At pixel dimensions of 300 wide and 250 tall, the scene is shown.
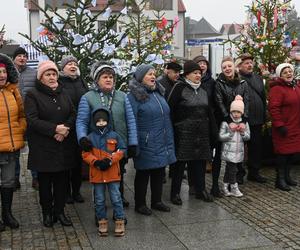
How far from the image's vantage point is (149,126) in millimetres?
5609

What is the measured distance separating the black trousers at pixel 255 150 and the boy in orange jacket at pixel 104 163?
9.42ft

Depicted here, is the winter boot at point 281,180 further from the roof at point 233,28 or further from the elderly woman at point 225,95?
the roof at point 233,28

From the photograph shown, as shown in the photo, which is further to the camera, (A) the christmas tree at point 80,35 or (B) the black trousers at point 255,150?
(B) the black trousers at point 255,150

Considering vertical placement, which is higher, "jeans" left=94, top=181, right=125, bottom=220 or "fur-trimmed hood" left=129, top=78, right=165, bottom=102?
"fur-trimmed hood" left=129, top=78, right=165, bottom=102

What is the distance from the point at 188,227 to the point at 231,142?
5.18ft

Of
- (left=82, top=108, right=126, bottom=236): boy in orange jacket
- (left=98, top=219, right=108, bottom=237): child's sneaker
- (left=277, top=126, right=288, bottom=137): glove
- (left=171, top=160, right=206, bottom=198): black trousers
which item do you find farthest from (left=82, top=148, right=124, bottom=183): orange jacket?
(left=277, top=126, right=288, bottom=137): glove

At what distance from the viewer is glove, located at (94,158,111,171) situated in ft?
16.1

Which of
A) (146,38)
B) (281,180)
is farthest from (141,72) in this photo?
(146,38)

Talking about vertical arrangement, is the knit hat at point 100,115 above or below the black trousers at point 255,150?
above

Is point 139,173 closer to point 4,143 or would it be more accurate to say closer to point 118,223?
point 118,223

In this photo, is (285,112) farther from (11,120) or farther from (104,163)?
(11,120)

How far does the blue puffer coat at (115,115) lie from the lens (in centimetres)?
507

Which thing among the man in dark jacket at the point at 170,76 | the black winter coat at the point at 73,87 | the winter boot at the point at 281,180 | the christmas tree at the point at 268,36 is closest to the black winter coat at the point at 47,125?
the black winter coat at the point at 73,87

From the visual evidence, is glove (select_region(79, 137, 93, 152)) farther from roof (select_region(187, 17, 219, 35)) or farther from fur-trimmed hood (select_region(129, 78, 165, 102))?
roof (select_region(187, 17, 219, 35))
